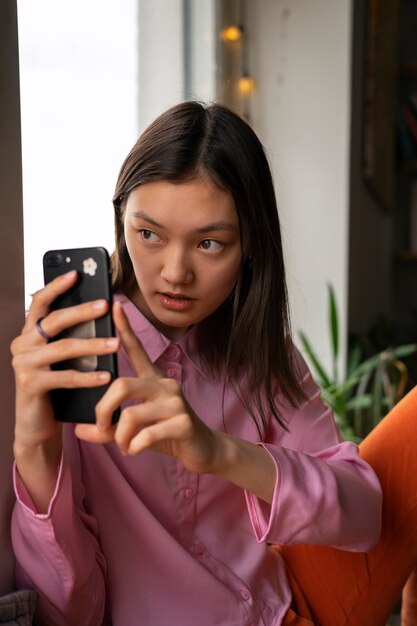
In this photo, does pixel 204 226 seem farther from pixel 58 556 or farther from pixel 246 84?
pixel 246 84

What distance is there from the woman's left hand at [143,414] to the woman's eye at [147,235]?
235mm

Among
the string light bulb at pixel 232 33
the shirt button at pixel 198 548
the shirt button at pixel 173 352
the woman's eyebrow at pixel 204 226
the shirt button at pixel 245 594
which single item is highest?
the string light bulb at pixel 232 33

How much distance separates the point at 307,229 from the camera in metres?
2.64

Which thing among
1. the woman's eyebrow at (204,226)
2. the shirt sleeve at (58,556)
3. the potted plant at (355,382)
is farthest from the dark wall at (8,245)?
the potted plant at (355,382)

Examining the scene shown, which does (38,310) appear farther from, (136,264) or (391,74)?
(391,74)

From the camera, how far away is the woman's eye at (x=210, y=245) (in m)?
0.87

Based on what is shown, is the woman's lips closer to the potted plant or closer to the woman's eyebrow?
the woman's eyebrow

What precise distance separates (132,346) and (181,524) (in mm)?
433

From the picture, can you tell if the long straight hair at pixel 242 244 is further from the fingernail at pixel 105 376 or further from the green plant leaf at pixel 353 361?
the green plant leaf at pixel 353 361

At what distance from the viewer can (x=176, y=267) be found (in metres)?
0.84

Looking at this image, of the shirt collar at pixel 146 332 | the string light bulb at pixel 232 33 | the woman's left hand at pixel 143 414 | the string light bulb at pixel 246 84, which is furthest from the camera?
A: the string light bulb at pixel 246 84

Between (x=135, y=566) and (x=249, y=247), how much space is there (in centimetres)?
45

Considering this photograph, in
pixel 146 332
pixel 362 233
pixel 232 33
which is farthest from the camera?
pixel 362 233

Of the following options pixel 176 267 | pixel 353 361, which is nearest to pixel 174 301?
pixel 176 267
